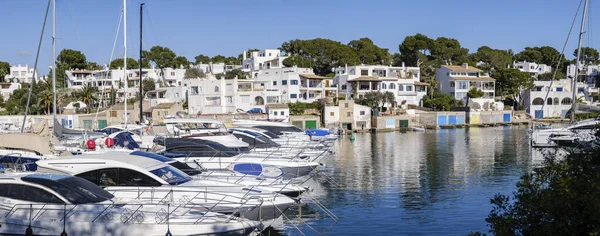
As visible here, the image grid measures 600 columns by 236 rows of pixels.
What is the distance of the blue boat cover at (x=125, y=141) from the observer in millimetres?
30498

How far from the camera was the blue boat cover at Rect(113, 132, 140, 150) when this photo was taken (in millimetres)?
30498

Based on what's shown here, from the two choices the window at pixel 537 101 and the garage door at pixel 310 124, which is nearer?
the garage door at pixel 310 124

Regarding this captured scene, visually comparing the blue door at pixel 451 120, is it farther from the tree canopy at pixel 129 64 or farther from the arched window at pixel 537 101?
the tree canopy at pixel 129 64

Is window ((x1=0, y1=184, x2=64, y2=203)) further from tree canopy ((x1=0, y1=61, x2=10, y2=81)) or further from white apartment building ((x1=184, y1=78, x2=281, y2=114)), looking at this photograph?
tree canopy ((x1=0, y1=61, x2=10, y2=81))

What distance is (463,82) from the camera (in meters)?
100

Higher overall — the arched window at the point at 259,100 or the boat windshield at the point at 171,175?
the arched window at the point at 259,100

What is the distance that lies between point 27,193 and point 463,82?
92.1 m

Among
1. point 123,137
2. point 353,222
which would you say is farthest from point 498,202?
point 123,137

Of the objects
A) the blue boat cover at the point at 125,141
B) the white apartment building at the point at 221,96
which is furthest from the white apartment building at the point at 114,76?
the blue boat cover at the point at 125,141

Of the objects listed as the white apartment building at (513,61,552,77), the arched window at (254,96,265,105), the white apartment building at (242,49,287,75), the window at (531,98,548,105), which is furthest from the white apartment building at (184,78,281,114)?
the white apartment building at (513,61,552,77)

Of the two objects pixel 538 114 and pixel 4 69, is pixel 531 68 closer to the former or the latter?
pixel 538 114

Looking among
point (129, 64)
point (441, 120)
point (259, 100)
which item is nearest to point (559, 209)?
point (259, 100)

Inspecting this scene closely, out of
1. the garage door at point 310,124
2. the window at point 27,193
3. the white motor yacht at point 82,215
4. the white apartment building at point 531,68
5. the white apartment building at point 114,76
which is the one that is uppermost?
the white apartment building at point 531,68

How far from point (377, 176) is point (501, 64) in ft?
313
